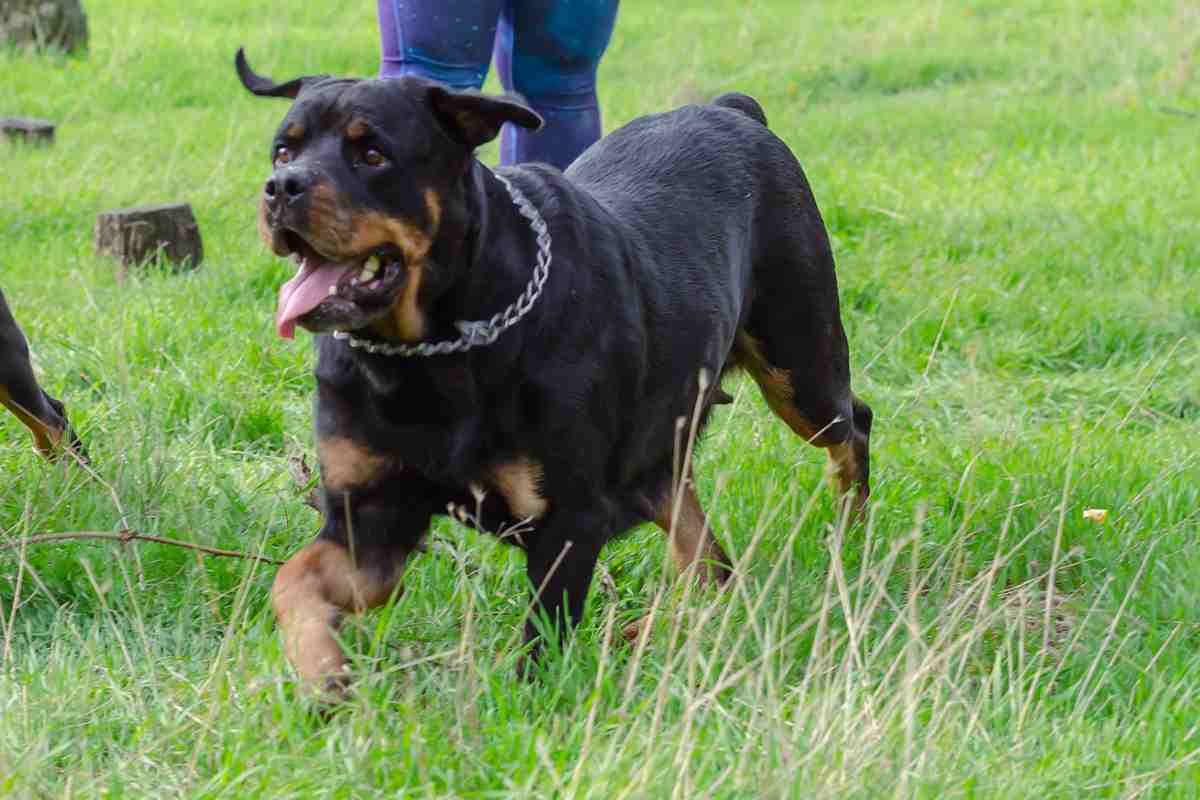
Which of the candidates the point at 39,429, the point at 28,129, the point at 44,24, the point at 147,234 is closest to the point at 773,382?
the point at 39,429

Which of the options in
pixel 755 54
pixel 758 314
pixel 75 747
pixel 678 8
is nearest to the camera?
pixel 75 747

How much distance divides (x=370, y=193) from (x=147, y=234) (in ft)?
11.5

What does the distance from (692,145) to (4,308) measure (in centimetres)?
177

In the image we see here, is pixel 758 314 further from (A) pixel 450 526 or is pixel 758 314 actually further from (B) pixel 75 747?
(B) pixel 75 747

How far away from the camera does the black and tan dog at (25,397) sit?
4148mm

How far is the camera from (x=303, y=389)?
510 centimetres

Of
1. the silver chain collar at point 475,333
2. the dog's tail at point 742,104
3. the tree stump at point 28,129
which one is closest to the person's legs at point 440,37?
the dog's tail at point 742,104

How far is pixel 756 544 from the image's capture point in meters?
2.93

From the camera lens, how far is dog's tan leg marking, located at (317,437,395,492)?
3.14 meters

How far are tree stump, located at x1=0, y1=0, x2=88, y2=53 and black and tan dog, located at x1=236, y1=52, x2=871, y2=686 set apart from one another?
26.7 ft

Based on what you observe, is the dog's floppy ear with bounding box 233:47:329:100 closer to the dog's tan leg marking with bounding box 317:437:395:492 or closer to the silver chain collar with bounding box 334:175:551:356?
the silver chain collar with bounding box 334:175:551:356

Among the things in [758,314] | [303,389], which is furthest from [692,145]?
[303,389]

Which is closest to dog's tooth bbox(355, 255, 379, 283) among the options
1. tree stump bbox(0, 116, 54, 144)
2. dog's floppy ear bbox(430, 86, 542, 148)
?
dog's floppy ear bbox(430, 86, 542, 148)

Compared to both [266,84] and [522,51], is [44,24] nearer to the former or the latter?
[522,51]
